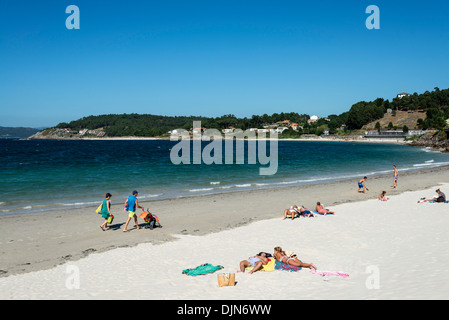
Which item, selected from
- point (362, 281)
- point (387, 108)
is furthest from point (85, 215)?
point (387, 108)

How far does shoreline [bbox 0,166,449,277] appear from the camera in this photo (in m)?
10.4

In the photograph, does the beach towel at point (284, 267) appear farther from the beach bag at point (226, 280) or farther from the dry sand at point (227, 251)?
the beach bag at point (226, 280)

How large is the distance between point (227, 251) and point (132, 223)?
590 centimetres

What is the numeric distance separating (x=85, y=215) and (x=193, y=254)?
26.8 feet

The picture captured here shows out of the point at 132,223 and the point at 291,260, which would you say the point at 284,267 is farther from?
the point at 132,223

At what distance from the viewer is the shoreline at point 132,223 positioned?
34.0ft

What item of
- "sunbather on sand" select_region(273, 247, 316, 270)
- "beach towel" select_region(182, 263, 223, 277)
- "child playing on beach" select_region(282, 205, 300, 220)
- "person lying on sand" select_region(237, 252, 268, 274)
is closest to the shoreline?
"child playing on beach" select_region(282, 205, 300, 220)

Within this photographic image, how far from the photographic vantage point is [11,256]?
33.2 ft

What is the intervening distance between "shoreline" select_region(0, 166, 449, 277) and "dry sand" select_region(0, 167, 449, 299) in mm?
47

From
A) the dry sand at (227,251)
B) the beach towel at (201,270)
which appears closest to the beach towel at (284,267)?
the dry sand at (227,251)

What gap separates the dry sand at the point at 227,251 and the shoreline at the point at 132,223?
47 mm

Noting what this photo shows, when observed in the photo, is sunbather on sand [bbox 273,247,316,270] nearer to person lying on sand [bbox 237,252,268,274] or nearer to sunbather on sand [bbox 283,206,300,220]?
person lying on sand [bbox 237,252,268,274]

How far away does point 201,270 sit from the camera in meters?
8.12
